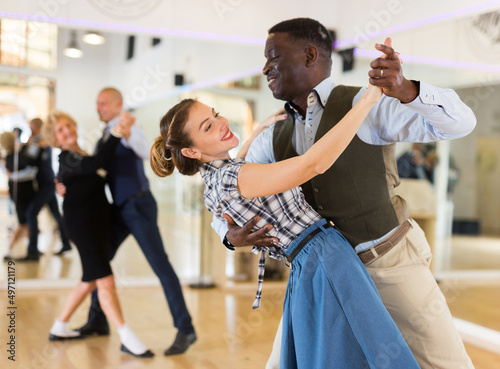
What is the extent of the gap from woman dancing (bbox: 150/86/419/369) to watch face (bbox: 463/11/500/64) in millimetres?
2962

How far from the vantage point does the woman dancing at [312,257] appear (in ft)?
4.47

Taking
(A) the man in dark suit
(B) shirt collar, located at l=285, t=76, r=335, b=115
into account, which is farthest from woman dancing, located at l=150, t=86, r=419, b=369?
(A) the man in dark suit

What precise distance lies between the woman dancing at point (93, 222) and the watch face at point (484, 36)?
2599mm

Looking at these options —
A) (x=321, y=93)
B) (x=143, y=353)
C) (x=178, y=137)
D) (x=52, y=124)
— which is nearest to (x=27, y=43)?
(x=52, y=124)

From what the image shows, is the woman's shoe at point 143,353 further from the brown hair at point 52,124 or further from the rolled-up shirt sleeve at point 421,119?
the rolled-up shirt sleeve at point 421,119

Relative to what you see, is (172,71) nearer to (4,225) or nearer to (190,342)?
(4,225)

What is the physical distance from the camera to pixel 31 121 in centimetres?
493

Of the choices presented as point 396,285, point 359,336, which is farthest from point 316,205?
point 359,336

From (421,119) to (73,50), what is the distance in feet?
13.9

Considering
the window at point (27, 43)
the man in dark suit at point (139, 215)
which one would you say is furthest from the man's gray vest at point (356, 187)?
the window at point (27, 43)

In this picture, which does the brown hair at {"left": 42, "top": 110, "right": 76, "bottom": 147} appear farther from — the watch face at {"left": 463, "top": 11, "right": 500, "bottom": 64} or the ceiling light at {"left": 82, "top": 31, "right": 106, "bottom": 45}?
the watch face at {"left": 463, "top": 11, "right": 500, "bottom": 64}

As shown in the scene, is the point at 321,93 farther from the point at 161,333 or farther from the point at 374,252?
the point at 161,333

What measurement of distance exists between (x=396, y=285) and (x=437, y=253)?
411cm

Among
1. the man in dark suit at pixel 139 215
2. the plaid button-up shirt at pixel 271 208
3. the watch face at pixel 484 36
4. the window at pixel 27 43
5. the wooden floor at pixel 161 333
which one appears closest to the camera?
the plaid button-up shirt at pixel 271 208
